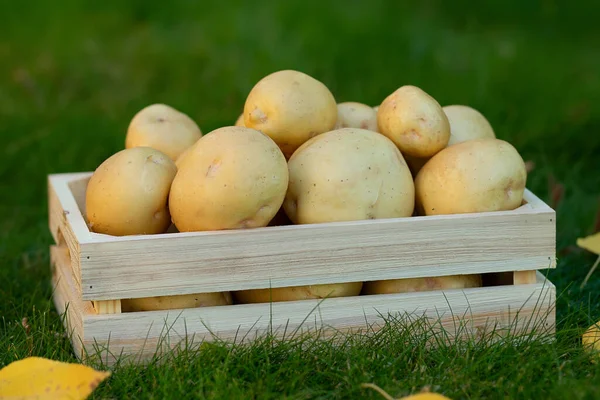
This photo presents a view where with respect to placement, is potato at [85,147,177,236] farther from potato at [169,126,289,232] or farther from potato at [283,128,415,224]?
potato at [283,128,415,224]

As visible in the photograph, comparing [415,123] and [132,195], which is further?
[415,123]

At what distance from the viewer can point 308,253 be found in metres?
2.10

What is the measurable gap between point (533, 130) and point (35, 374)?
2.76m

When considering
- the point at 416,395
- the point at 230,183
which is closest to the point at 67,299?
the point at 230,183

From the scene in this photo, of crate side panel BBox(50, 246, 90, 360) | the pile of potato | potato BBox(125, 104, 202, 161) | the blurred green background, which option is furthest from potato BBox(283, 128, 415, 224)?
the blurred green background

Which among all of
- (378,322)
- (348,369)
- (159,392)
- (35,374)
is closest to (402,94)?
(378,322)

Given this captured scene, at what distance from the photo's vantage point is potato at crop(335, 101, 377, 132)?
247 cm

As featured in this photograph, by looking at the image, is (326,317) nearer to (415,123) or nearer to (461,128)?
(415,123)

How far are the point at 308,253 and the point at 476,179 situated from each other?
453 mm

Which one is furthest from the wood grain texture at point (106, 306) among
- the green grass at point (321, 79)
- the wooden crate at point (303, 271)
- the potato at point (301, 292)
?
the potato at point (301, 292)

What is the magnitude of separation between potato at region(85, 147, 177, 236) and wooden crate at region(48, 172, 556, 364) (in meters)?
0.07

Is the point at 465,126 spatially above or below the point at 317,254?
above

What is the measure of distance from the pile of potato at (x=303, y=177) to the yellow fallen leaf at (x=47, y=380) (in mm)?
329

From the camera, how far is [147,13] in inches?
210
